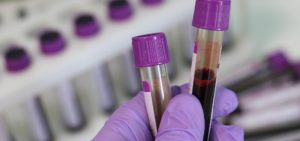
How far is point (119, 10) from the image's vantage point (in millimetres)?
623

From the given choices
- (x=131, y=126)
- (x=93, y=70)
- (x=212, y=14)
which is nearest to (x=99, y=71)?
(x=93, y=70)

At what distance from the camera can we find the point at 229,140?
40cm

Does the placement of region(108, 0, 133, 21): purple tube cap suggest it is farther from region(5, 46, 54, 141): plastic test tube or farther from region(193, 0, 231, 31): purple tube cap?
region(193, 0, 231, 31): purple tube cap

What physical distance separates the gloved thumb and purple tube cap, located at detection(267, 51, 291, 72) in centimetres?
40

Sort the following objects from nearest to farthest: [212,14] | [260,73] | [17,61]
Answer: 1. [212,14]
2. [17,61]
3. [260,73]

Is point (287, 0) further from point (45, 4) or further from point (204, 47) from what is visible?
point (204, 47)

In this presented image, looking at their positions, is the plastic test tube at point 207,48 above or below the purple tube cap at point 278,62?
above

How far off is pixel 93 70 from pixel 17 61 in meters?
0.12

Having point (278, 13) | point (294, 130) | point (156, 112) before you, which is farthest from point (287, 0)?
point (156, 112)

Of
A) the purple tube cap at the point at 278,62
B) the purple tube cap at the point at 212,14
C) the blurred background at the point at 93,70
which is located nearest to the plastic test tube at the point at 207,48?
the purple tube cap at the point at 212,14

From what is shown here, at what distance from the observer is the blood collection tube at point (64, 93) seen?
57 cm

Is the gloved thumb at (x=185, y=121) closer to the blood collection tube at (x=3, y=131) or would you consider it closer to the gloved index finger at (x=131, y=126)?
the gloved index finger at (x=131, y=126)

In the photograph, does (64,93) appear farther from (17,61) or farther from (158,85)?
(158,85)

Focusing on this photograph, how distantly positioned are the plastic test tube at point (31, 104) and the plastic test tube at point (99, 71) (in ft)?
0.26
